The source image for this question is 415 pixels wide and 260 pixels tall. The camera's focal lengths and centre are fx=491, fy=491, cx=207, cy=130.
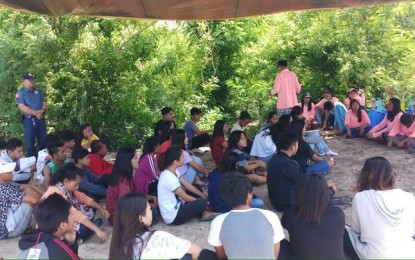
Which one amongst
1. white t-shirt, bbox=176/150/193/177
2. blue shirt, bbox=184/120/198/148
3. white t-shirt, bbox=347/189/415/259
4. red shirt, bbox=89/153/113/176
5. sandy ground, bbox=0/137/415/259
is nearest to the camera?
white t-shirt, bbox=347/189/415/259

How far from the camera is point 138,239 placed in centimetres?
283

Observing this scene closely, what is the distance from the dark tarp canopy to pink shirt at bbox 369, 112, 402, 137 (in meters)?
2.01

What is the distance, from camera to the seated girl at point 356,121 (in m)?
8.65

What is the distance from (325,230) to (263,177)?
3147mm

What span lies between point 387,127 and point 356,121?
2.83ft

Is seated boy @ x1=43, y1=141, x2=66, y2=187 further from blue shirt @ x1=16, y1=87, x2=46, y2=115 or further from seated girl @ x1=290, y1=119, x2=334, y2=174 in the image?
seated girl @ x1=290, y1=119, x2=334, y2=174

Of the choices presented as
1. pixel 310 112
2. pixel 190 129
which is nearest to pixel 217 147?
pixel 190 129

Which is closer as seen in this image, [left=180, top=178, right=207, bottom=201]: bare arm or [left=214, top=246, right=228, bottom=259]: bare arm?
[left=214, top=246, right=228, bottom=259]: bare arm

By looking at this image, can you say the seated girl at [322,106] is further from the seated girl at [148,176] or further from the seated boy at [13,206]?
the seated boy at [13,206]

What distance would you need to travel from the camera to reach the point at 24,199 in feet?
15.5

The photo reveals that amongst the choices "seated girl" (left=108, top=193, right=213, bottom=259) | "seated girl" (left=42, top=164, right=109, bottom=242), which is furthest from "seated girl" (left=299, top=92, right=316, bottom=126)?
"seated girl" (left=108, top=193, right=213, bottom=259)

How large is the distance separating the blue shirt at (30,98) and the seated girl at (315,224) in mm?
5417

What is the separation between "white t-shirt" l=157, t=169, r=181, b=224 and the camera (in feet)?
15.5

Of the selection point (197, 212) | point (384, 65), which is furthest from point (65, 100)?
point (384, 65)
